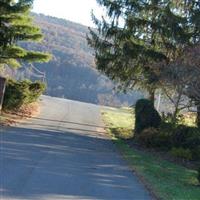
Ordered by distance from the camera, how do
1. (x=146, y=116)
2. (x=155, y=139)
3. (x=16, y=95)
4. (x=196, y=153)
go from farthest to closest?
(x=16, y=95)
(x=146, y=116)
(x=155, y=139)
(x=196, y=153)

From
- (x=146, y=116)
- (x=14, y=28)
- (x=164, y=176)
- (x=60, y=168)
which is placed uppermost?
(x=14, y=28)

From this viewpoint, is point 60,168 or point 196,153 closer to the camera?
point 60,168

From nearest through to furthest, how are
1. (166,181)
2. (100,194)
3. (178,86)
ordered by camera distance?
(100,194) → (166,181) → (178,86)

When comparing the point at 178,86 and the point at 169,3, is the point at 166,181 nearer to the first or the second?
the point at 178,86

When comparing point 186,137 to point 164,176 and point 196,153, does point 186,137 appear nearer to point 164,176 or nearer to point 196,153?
point 196,153

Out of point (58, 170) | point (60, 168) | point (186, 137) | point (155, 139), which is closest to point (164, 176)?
point (60, 168)

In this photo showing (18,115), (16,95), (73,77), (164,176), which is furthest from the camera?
(73,77)

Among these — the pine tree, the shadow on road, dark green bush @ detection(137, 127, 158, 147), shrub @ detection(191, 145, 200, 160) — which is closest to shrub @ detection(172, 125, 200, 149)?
shrub @ detection(191, 145, 200, 160)

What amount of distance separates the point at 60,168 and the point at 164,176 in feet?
9.49

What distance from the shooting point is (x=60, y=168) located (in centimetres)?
1413

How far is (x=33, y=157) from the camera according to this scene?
50.0ft

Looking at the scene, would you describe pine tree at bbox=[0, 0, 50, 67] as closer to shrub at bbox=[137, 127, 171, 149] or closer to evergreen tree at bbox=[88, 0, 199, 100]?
evergreen tree at bbox=[88, 0, 199, 100]

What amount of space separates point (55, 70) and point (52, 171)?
7051 cm

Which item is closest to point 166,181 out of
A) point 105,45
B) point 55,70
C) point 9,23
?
point 9,23
